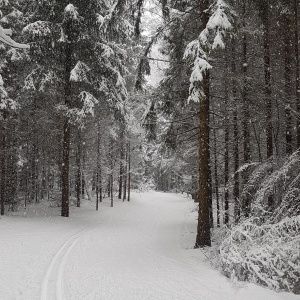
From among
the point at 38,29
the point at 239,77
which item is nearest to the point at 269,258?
the point at 239,77

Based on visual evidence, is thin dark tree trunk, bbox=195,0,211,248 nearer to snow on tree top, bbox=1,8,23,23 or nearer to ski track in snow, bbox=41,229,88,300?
ski track in snow, bbox=41,229,88,300

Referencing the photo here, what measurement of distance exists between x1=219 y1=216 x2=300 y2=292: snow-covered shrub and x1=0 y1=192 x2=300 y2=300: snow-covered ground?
0.84 feet

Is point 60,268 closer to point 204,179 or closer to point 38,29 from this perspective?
point 204,179

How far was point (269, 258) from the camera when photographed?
18.3 feet

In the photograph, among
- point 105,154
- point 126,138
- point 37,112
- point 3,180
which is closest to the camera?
point 3,180

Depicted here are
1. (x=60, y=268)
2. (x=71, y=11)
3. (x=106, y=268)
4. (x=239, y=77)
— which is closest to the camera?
(x=60, y=268)

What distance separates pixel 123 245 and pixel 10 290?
17.9ft

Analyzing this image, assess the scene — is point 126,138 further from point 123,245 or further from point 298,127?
point 298,127

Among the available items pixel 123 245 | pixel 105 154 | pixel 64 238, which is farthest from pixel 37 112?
pixel 123 245

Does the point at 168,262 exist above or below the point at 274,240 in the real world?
below

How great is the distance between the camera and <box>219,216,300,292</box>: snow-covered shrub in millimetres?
5449

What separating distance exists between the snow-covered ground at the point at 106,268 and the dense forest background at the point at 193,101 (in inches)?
31.9

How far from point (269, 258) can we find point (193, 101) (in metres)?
6.88

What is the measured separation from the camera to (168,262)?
8.27 meters
